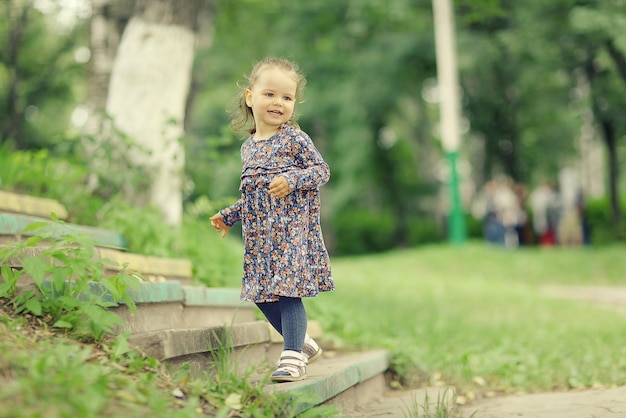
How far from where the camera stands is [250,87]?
15.7 feet

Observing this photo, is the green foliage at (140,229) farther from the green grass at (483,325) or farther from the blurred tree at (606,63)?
the blurred tree at (606,63)

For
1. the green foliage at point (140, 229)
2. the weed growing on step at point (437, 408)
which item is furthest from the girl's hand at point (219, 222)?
the green foliage at point (140, 229)

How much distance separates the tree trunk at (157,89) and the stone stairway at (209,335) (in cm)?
132

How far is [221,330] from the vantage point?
4.65 meters

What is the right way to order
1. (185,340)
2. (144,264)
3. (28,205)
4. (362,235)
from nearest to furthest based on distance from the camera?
(185,340) < (144,264) < (28,205) < (362,235)

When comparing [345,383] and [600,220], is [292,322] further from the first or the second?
[600,220]

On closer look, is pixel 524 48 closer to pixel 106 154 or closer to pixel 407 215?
pixel 407 215

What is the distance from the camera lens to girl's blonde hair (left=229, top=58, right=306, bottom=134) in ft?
15.4

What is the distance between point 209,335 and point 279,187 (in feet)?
2.61

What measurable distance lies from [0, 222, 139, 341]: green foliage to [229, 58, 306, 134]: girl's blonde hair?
1.22 meters

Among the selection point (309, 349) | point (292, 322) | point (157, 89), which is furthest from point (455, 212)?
point (292, 322)

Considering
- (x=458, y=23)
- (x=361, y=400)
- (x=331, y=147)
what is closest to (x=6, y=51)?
(x=331, y=147)

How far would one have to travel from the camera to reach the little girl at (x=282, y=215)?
4457mm

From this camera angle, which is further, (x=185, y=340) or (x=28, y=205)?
(x=28, y=205)
